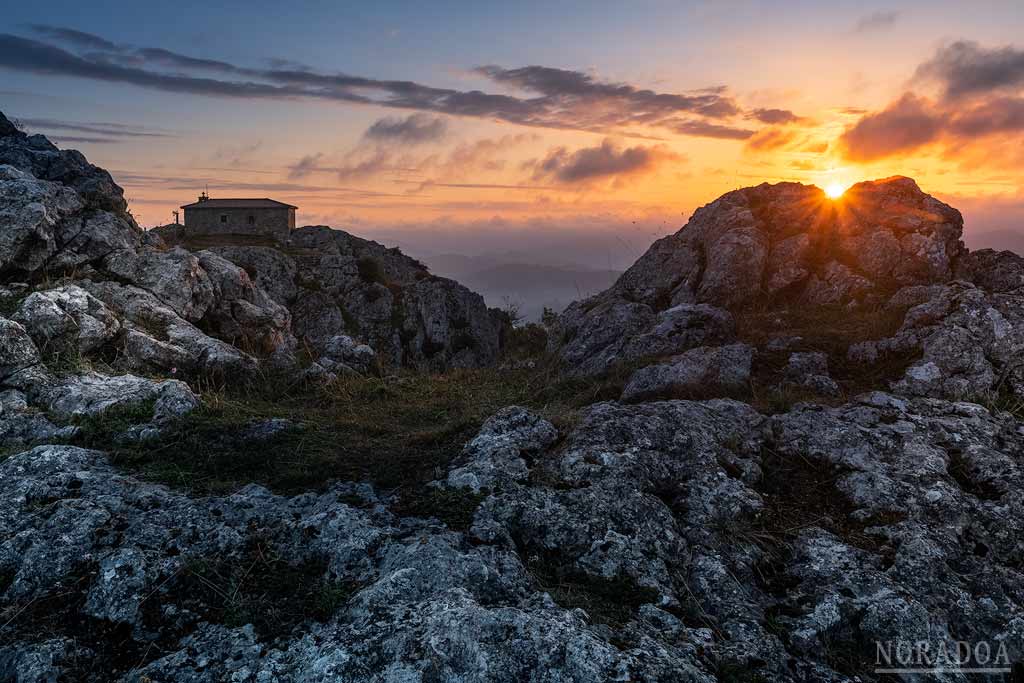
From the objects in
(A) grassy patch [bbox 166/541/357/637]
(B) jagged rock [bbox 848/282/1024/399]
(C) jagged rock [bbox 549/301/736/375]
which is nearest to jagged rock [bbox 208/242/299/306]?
(C) jagged rock [bbox 549/301/736/375]

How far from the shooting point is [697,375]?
43.1 feet

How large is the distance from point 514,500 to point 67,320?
11.9m

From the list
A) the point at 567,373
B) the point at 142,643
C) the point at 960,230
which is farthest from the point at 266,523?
the point at 960,230

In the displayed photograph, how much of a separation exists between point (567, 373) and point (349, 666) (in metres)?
13.6

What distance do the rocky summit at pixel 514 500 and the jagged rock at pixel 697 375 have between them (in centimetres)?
7

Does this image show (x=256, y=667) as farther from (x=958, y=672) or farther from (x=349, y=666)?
(x=958, y=672)

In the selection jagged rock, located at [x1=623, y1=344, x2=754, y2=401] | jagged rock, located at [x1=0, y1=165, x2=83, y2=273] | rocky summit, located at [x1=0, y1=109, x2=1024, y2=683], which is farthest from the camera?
jagged rock, located at [x1=0, y1=165, x2=83, y2=273]

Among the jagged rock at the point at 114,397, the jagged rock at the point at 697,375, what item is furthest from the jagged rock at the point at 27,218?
the jagged rock at the point at 697,375

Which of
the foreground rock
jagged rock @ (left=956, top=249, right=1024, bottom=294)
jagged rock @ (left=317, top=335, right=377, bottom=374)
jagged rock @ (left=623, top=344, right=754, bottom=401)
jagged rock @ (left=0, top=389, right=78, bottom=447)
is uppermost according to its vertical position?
jagged rock @ (left=956, top=249, right=1024, bottom=294)

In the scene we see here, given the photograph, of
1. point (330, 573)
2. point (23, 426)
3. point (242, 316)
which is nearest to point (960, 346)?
point (330, 573)

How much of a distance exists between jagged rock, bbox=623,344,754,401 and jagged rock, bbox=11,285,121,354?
39.7 feet

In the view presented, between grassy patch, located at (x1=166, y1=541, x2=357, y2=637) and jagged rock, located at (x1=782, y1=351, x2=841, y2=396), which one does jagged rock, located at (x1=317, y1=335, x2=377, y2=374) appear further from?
grassy patch, located at (x1=166, y1=541, x2=357, y2=637)

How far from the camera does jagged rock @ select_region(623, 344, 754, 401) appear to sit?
12867 mm

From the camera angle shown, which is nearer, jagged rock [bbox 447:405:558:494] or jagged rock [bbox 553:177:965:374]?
jagged rock [bbox 447:405:558:494]
